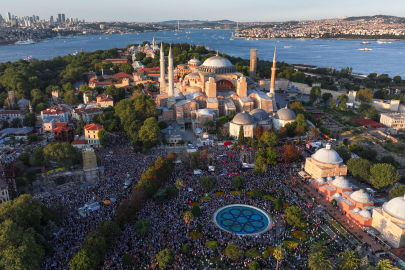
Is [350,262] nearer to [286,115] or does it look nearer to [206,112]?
[286,115]

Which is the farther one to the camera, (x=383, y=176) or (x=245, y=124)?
(x=245, y=124)

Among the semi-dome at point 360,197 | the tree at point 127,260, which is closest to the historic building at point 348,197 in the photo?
the semi-dome at point 360,197

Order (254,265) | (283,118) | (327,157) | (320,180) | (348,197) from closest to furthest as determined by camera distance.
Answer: (254,265) → (348,197) → (320,180) → (327,157) → (283,118)

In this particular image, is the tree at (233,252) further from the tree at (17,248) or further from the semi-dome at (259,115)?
the semi-dome at (259,115)

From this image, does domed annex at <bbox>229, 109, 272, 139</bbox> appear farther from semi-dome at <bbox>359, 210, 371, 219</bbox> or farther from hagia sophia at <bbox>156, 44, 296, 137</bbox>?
semi-dome at <bbox>359, 210, 371, 219</bbox>

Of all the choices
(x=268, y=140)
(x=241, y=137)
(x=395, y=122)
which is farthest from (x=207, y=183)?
(x=395, y=122)

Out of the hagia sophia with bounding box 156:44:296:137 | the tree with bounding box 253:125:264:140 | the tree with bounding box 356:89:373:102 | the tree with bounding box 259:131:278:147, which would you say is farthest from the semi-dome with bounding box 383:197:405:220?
the tree with bounding box 356:89:373:102

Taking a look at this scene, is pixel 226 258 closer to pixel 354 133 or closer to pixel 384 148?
pixel 384 148
